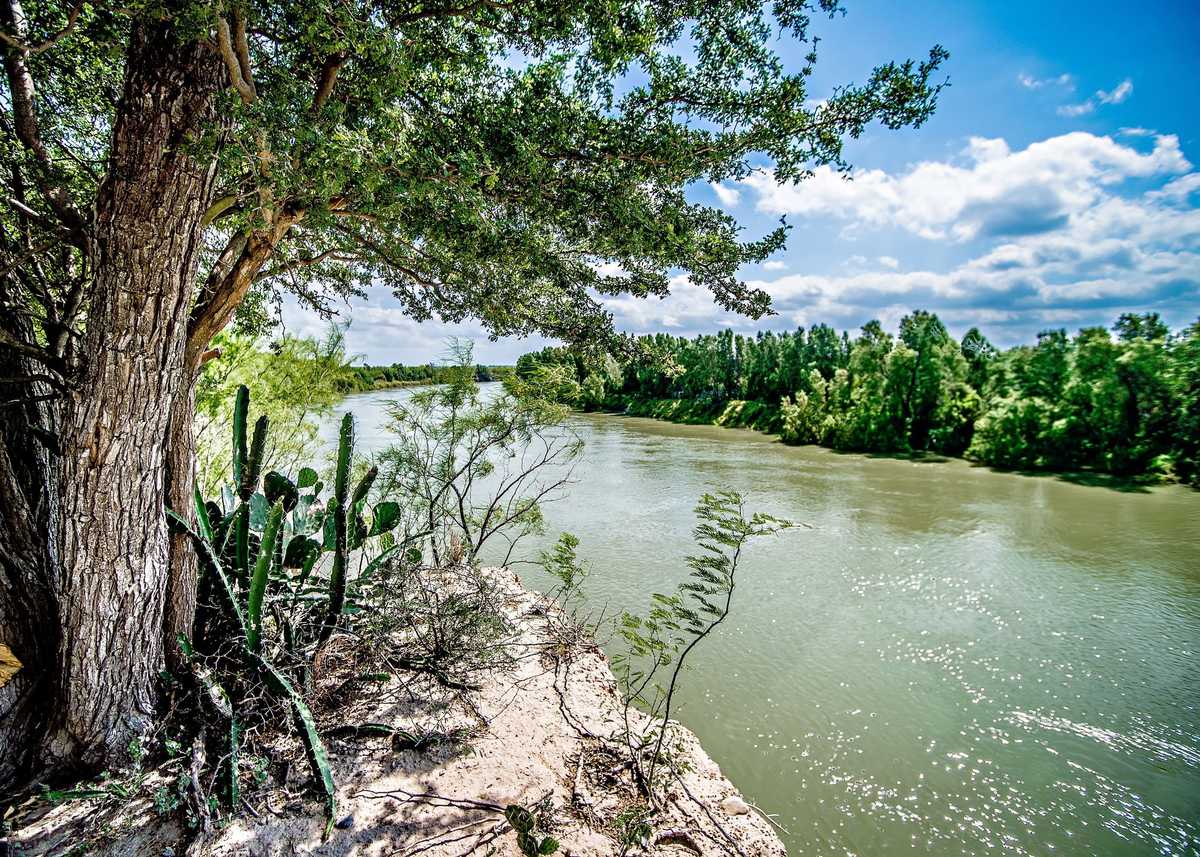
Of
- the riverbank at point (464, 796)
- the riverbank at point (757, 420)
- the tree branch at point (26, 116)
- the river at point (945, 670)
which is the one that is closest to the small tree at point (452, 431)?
the river at point (945, 670)

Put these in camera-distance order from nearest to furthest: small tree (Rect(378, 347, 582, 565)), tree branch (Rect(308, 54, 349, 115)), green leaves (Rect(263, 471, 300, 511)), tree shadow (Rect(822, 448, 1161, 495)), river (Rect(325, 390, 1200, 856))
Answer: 1. tree branch (Rect(308, 54, 349, 115))
2. green leaves (Rect(263, 471, 300, 511))
3. river (Rect(325, 390, 1200, 856))
4. small tree (Rect(378, 347, 582, 565))
5. tree shadow (Rect(822, 448, 1161, 495))

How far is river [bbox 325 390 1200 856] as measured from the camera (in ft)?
14.6

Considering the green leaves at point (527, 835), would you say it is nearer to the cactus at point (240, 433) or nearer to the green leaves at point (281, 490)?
the green leaves at point (281, 490)

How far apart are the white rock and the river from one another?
740 mm

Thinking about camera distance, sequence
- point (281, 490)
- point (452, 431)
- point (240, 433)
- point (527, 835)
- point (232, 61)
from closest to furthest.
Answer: point (232, 61), point (527, 835), point (240, 433), point (281, 490), point (452, 431)

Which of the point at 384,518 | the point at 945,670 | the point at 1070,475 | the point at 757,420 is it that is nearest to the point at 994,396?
the point at 1070,475

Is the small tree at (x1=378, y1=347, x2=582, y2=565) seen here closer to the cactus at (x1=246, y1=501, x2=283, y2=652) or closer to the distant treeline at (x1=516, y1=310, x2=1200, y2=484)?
the cactus at (x1=246, y1=501, x2=283, y2=652)

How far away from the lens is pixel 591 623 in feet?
23.2

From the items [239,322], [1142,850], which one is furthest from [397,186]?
[1142,850]

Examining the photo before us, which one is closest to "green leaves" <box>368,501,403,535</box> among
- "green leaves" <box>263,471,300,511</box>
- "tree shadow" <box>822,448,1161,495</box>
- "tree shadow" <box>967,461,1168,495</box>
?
"green leaves" <box>263,471,300,511</box>

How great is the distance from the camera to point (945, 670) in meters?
6.79

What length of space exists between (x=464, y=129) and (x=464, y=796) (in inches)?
145

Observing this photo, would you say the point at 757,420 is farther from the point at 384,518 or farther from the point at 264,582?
the point at 264,582

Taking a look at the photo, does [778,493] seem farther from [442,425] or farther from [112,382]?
[112,382]
